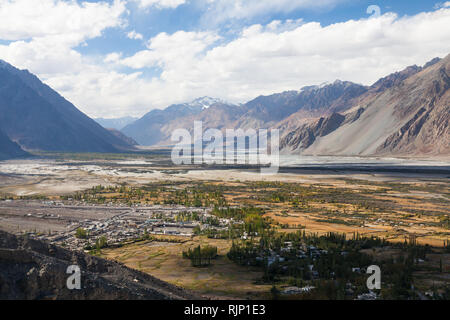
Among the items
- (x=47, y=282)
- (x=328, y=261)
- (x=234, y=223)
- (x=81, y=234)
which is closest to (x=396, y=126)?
(x=234, y=223)

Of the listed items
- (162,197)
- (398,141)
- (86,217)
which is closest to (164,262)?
(86,217)

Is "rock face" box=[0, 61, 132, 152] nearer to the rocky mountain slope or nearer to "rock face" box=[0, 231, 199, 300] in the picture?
the rocky mountain slope

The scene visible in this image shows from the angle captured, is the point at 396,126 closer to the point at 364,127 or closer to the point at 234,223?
the point at 364,127

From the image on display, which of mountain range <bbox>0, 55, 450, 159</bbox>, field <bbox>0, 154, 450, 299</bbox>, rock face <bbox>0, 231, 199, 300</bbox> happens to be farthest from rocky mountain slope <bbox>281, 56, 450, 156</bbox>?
rock face <bbox>0, 231, 199, 300</bbox>

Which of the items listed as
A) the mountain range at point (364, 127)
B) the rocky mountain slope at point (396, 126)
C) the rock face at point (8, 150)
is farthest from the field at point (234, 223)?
the rock face at point (8, 150)

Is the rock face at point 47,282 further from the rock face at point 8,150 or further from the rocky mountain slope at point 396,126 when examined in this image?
the rock face at point 8,150
